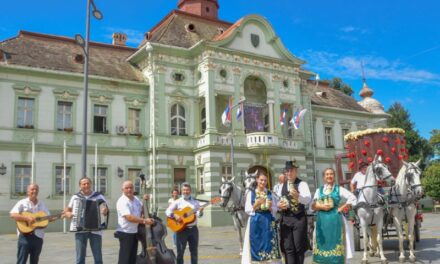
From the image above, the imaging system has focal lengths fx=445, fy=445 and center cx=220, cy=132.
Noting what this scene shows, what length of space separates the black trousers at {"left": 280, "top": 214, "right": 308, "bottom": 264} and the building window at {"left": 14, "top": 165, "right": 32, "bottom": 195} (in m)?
19.9

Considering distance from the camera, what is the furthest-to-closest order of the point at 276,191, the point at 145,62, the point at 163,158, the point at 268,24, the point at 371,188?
the point at 268,24, the point at 145,62, the point at 163,158, the point at 371,188, the point at 276,191

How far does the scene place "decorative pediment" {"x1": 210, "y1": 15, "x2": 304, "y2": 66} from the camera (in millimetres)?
29109

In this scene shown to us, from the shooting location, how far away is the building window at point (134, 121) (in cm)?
2769

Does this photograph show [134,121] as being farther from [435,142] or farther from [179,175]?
[435,142]

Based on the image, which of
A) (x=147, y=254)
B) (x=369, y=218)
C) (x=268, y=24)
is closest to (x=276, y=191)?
(x=147, y=254)

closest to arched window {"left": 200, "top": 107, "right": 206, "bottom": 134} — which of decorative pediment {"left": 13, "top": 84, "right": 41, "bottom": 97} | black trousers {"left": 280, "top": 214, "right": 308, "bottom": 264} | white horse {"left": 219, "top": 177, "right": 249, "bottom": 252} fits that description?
decorative pediment {"left": 13, "top": 84, "right": 41, "bottom": 97}

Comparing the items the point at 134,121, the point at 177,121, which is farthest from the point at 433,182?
the point at 134,121

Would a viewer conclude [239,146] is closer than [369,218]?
No

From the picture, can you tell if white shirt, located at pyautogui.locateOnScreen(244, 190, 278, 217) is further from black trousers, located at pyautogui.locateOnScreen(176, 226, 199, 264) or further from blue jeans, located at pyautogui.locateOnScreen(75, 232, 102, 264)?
blue jeans, located at pyautogui.locateOnScreen(75, 232, 102, 264)

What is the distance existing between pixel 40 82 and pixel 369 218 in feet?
67.8

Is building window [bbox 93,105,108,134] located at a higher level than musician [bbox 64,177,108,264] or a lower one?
higher

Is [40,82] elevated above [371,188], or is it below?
above

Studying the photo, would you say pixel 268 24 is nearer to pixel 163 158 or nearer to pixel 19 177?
pixel 163 158

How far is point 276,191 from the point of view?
27.6 feet
